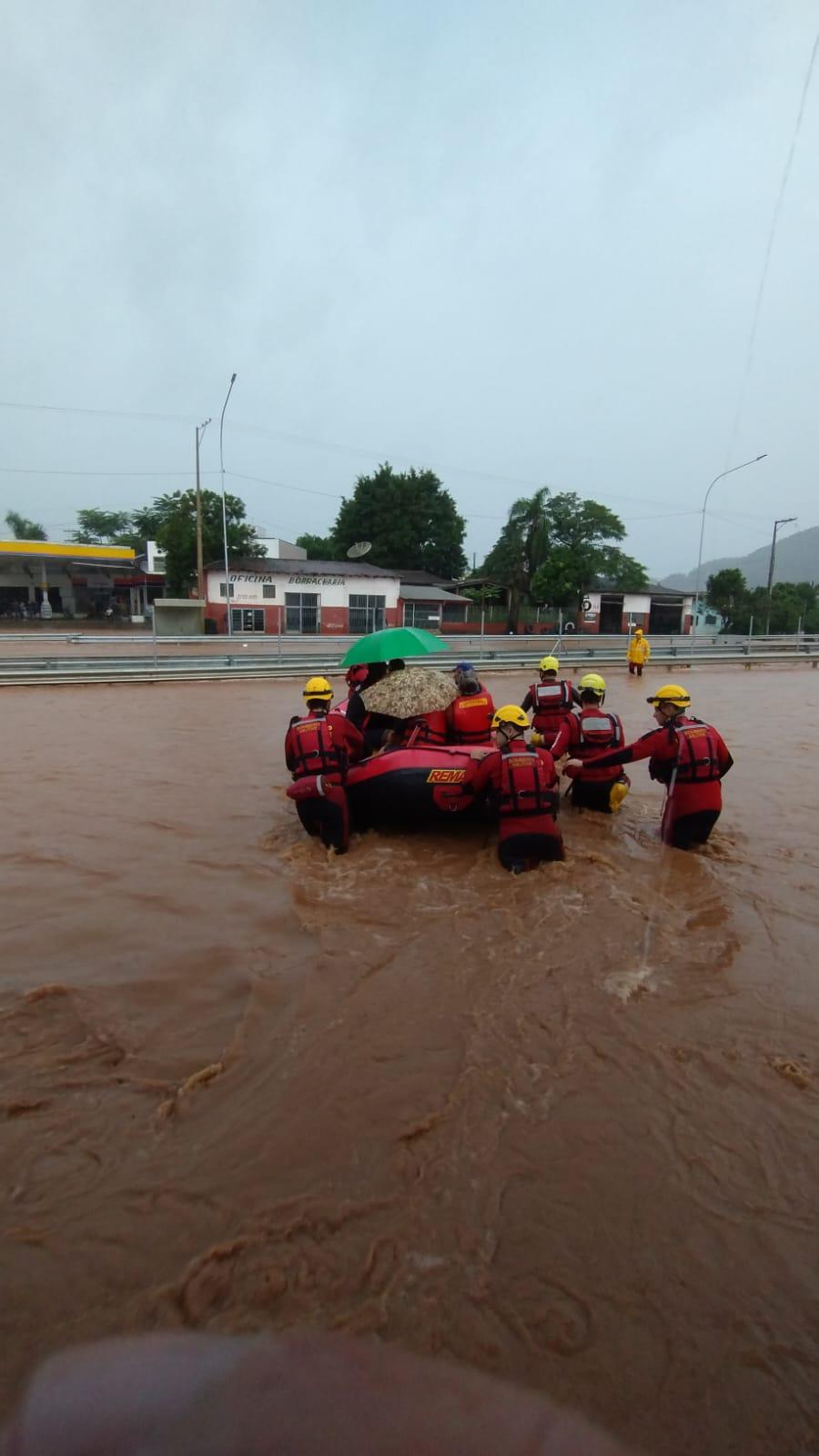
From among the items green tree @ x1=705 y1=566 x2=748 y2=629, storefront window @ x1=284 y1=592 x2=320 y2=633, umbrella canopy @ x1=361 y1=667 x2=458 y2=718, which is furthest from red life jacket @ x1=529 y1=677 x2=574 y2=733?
green tree @ x1=705 y1=566 x2=748 y2=629

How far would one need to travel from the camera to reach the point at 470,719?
702 cm

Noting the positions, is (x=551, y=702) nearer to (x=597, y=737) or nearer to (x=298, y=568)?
(x=597, y=737)

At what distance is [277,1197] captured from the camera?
2.71 meters

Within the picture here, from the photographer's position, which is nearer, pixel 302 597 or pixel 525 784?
pixel 525 784

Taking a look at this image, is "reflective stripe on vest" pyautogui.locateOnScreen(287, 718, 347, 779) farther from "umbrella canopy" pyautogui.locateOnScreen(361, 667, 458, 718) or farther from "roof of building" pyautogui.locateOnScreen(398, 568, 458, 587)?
"roof of building" pyautogui.locateOnScreen(398, 568, 458, 587)

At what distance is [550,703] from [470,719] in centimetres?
115

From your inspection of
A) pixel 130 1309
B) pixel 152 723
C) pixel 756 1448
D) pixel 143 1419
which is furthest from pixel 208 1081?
pixel 152 723

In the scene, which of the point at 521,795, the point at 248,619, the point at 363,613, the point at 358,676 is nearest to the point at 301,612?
the point at 248,619

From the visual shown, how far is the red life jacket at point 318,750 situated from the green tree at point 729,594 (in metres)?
44.9

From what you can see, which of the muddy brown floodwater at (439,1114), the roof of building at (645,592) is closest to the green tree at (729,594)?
the roof of building at (645,592)

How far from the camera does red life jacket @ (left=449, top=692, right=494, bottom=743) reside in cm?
702

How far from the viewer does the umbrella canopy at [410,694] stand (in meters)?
7.11

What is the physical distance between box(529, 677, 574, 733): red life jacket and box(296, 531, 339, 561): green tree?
2001 inches

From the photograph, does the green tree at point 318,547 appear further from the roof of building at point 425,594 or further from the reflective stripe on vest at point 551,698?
the reflective stripe on vest at point 551,698
